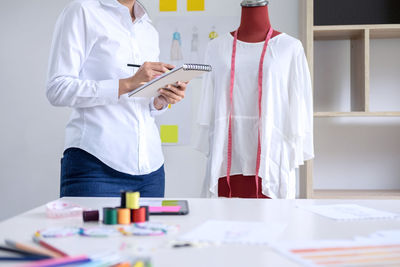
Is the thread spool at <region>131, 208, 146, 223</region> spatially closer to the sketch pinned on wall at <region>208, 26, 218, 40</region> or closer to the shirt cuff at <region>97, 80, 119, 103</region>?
the shirt cuff at <region>97, 80, 119, 103</region>

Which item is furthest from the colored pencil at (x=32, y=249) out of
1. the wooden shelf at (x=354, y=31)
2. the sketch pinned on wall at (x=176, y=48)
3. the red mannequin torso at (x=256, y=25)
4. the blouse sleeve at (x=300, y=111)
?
the sketch pinned on wall at (x=176, y=48)

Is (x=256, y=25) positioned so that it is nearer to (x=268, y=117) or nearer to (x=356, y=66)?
(x=268, y=117)

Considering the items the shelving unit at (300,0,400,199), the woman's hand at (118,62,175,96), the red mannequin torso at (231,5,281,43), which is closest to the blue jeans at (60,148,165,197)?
the woman's hand at (118,62,175,96)

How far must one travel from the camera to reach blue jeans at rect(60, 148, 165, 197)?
1.60 meters

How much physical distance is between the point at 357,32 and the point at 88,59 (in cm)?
172

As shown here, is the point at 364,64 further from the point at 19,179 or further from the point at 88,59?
the point at 19,179

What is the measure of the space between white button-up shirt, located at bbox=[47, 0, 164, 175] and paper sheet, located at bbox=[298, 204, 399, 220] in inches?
26.2

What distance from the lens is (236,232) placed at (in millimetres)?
987

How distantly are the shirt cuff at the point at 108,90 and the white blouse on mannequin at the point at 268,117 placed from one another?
24.7 inches

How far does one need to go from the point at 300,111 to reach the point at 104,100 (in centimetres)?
91

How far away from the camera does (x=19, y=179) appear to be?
327cm

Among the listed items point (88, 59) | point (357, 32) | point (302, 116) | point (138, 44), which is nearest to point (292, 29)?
point (357, 32)

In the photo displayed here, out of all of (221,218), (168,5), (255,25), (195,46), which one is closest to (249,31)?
(255,25)

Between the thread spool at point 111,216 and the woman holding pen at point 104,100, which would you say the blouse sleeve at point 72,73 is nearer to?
the woman holding pen at point 104,100
